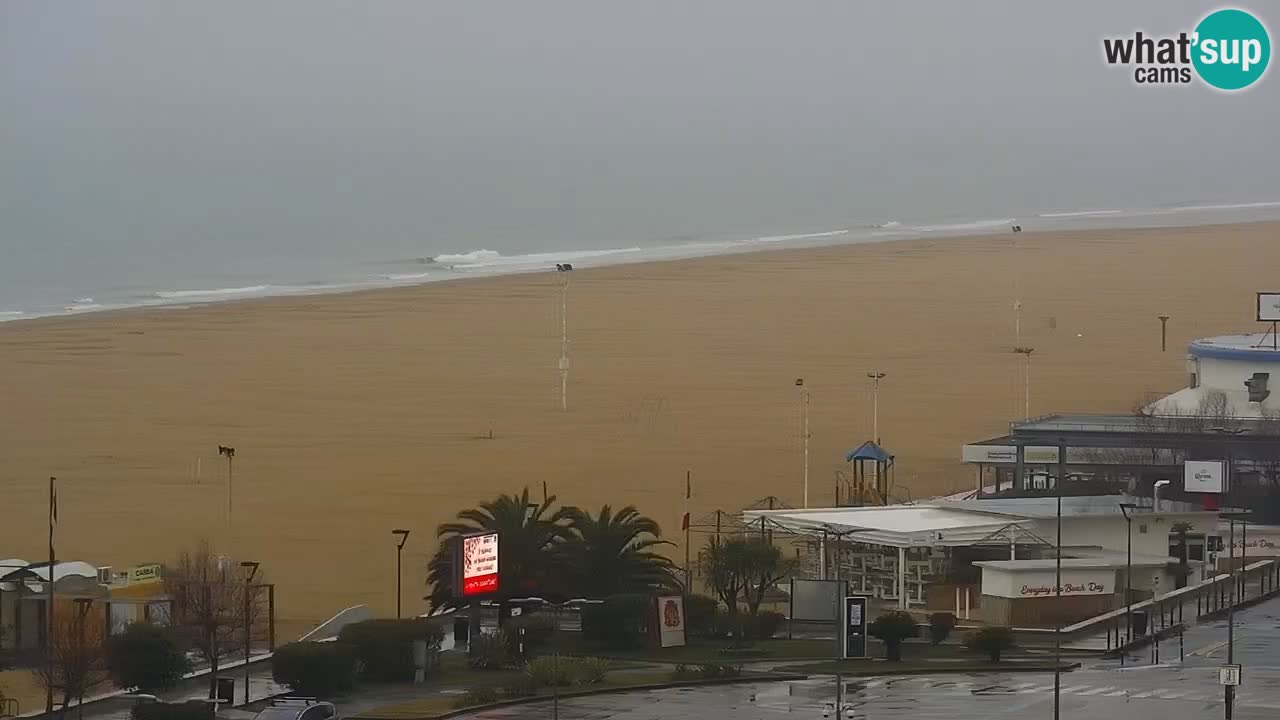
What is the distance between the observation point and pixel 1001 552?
5900 cm

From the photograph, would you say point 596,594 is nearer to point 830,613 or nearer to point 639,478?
point 830,613

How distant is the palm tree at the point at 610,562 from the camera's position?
5378cm

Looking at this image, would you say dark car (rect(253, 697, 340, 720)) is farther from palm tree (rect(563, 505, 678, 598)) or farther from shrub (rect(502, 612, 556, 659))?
palm tree (rect(563, 505, 678, 598))

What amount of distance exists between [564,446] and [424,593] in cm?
2447

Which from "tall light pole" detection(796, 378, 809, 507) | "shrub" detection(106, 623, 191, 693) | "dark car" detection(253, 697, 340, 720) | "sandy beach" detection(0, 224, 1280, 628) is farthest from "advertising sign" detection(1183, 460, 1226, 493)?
"dark car" detection(253, 697, 340, 720)

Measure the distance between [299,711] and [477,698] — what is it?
4.42m

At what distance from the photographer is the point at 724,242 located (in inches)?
7215

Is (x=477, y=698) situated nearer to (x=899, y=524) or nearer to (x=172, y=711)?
(x=172, y=711)

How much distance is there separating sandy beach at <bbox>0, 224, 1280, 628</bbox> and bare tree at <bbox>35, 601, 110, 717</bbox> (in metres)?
8.08

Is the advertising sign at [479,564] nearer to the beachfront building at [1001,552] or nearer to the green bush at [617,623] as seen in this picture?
the green bush at [617,623]

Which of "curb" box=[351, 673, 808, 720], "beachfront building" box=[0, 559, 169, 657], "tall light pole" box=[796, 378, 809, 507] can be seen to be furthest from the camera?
"tall light pole" box=[796, 378, 809, 507]

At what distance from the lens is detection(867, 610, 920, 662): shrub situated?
48500 mm

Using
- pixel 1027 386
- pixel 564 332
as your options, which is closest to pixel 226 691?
pixel 1027 386

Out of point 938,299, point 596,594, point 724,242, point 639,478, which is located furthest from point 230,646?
point 724,242
